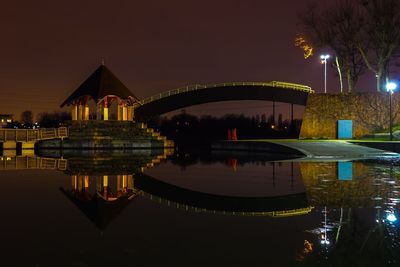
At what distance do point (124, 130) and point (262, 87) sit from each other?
575 inches

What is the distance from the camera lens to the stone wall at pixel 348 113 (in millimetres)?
40531

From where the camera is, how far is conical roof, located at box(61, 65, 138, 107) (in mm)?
39594

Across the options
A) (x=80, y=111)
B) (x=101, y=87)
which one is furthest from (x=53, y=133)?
(x=101, y=87)

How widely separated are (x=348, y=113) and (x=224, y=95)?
1242 cm

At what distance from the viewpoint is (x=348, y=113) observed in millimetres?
41312

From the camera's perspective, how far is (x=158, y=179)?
612 inches

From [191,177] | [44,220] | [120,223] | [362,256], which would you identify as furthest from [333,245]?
[191,177]

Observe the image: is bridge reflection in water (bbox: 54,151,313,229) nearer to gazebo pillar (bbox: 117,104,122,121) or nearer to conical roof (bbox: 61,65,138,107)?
conical roof (bbox: 61,65,138,107)

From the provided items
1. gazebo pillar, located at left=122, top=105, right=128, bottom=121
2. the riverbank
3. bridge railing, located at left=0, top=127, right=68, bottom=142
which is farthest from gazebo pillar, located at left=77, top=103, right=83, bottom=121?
the riverbank

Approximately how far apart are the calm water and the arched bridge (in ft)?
104

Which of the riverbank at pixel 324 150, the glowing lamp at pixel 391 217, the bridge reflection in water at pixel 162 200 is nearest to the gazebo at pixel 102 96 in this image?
the riverbank at pixel 324 150

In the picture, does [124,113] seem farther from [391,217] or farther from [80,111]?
[391,217]

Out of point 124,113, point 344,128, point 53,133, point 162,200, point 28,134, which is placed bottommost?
point 162,200

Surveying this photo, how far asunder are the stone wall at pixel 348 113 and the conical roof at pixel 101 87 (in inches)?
638
